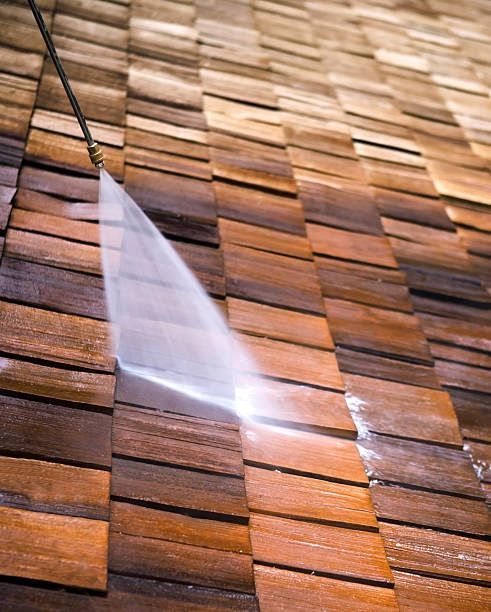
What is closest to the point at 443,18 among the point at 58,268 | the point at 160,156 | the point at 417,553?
the point at 160,156

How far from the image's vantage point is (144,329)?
6.16 feet

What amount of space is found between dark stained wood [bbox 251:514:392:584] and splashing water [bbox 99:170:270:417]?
304 mm

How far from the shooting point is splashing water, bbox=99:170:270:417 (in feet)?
5.88

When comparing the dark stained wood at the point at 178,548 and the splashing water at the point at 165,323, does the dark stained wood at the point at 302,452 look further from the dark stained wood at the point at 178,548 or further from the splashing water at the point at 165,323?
the dark stained wood at the point at 178,548

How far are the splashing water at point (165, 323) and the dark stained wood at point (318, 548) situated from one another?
12.0 inches

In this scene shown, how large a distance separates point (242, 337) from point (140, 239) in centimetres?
42

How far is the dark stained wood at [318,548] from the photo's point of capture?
151 centimetres

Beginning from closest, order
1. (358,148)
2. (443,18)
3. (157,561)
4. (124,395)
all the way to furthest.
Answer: (157,561)
(124,395)
(358,148)
(443,18)

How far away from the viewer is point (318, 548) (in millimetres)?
1551

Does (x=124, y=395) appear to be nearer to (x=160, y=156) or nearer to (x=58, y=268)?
(x=58, y=268)

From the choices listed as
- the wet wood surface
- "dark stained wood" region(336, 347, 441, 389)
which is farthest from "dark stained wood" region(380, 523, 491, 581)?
"dark stained wood" region(336, 347, 441, 389)

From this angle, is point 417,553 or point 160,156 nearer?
point 417,553

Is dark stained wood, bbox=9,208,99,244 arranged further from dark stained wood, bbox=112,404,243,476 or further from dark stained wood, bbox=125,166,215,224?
dark stained wood, bbox=112,404,243,476

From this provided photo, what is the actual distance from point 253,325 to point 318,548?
2.20ft
